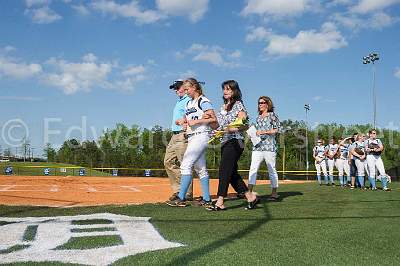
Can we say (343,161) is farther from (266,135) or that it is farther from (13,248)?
(13,248)

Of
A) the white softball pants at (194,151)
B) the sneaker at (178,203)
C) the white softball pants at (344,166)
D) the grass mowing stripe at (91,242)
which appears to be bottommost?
the grass mowing stripe at (91,242)

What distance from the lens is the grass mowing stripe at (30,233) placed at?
4.21 meters

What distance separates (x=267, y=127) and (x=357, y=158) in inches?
236

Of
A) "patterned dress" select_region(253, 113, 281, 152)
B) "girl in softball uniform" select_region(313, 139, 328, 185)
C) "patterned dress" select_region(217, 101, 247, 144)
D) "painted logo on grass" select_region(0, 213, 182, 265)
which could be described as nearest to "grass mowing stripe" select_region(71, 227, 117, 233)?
"painted logo on grass" select_region(0, 213, 182, 265)

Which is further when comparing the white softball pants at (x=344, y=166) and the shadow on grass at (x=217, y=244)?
the white softball pants at (x=344, y=166)

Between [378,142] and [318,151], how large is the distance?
392cm

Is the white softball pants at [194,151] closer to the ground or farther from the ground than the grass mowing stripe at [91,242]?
farther from the ground

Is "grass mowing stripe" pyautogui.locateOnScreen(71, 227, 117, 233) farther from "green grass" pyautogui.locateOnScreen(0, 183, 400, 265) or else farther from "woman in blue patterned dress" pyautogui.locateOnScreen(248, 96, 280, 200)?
"woman in blue patterned dress" pyautogui.locateOnScreen(248, 96, 280, 200)

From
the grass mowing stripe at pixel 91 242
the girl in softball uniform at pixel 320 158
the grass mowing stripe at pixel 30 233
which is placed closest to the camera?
the grass mowing stripe at pixel 91 242

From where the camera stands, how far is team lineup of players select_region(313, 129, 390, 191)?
12.0m

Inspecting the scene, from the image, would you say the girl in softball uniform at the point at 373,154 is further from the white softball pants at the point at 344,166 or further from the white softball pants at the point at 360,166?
the white softball pants at the point at 344,166

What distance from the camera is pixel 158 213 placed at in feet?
19.6

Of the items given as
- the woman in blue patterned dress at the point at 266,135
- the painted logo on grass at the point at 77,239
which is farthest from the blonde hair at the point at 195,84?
the painted logo on grass at the point at 77,239

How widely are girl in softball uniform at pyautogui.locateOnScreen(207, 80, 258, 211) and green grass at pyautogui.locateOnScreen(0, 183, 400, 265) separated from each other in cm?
26
